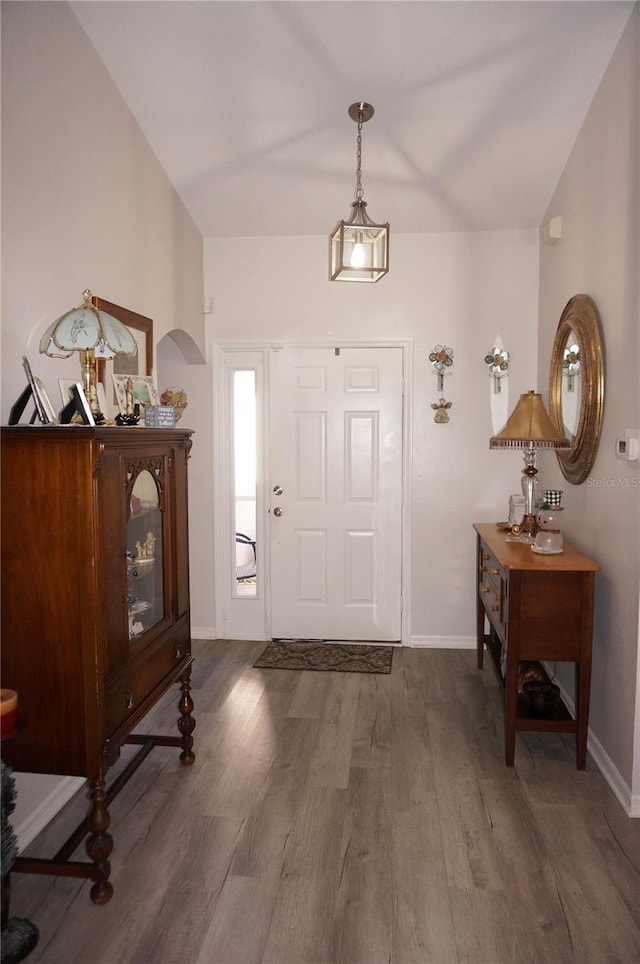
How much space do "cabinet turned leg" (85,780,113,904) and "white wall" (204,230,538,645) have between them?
2.67 meters

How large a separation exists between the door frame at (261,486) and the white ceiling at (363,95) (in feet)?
2.59

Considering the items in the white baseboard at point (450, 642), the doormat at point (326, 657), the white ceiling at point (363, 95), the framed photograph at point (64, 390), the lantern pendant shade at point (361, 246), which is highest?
the white ceiling at point (363, 95)

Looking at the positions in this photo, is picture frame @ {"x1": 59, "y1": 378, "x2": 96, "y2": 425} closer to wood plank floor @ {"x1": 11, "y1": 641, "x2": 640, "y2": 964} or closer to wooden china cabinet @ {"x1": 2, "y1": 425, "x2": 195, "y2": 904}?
wooden china cabinet @ {"x1": 2, "y1": 425, "x2": 195, "y2": 904}

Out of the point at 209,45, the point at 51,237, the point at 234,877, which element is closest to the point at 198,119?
the point at 209,45

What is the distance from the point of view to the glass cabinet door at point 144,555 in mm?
2244

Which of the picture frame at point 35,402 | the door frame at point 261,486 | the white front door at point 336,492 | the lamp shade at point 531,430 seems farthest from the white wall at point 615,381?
the picture frame at point 35,402

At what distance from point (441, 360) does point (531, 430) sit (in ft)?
4.09

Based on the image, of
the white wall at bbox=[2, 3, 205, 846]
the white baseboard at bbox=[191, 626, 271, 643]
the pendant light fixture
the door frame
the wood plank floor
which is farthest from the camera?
the white baseboard at bbox=[191, 626, 271, 643]

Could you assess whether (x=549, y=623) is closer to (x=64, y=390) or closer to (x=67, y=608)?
(x=67, y=608)

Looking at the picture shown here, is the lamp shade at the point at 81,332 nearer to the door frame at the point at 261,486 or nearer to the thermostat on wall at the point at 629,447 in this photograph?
the thermostat on wall at the point at 629,447

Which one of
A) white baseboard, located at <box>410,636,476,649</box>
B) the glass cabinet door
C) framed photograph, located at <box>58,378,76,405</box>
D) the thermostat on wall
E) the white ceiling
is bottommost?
white baseboard, located at <box>410,636,476,649</box>

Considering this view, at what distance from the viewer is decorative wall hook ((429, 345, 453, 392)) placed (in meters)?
4.14

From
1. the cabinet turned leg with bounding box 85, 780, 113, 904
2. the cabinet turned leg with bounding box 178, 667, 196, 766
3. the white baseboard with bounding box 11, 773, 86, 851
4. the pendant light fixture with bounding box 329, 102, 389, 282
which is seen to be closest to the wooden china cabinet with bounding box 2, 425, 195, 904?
the cabinet turned leg with bounding box 85, 780, 113, 904

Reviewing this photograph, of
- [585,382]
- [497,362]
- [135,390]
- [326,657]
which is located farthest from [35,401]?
[497,362]
